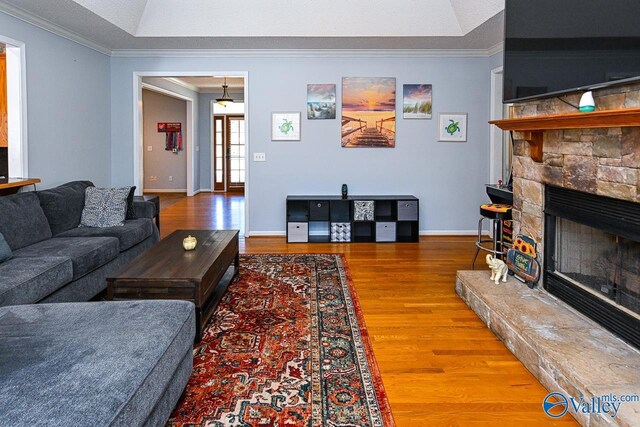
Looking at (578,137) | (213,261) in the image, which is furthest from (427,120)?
(213,261)

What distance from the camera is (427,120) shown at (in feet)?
22.7

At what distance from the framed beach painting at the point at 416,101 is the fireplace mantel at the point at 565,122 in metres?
3.05

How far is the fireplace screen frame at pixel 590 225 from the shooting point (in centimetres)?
267

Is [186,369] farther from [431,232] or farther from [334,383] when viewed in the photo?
[431,232]

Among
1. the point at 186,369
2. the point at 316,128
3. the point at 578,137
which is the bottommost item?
the point at 186,369

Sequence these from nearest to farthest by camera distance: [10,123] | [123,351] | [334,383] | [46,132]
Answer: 1. [123,351]
2. [334,383]
3. [10,123]
4. [46,132]

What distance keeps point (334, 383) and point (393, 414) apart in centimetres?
39

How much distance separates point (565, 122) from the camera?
2.92 meters

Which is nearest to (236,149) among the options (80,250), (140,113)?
(140,113)

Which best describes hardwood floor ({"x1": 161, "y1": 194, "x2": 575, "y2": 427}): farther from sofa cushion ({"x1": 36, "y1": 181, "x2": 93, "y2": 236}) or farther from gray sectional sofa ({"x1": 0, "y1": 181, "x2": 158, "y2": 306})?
sofa cushion ({"x1": 36, "y1": 181, "x2": 93, "y2": 236})

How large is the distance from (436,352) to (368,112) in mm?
4417

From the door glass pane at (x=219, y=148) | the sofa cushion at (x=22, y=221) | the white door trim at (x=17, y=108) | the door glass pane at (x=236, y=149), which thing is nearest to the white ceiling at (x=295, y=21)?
the white door trim at (x=17, y=108)

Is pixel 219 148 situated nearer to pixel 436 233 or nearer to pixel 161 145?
pixel 161 145

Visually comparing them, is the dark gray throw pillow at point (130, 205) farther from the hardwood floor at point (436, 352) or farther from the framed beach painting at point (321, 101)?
the framed beach painting at point (321, 101)
